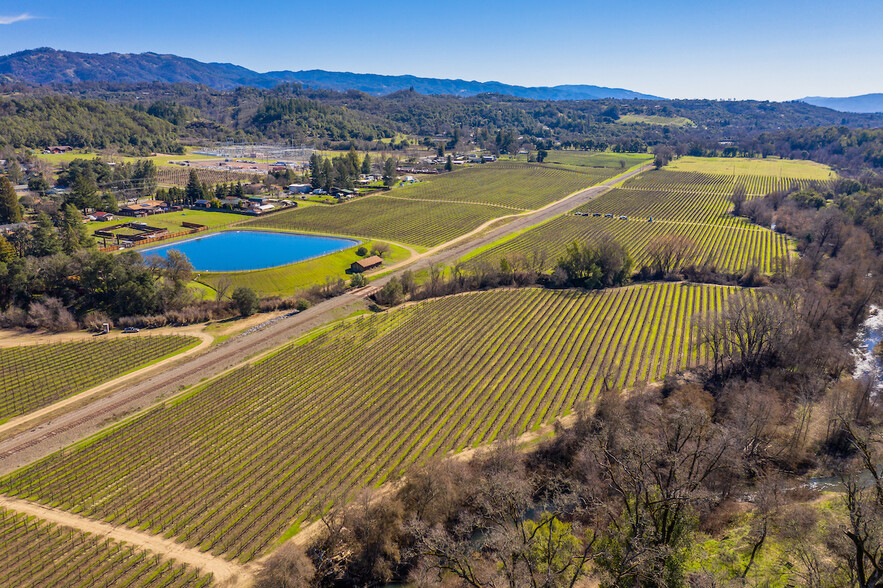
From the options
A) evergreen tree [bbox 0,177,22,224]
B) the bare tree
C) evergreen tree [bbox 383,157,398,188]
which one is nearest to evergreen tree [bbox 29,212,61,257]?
evergreen tree [bbox 0,177,22,224]

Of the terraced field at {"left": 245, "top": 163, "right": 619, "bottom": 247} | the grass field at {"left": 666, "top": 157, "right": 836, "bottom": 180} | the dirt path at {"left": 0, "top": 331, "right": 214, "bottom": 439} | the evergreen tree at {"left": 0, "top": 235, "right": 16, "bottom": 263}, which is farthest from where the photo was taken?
the grass field at {"left": 666, "top": 157, "right": 836, "bottom": 180}

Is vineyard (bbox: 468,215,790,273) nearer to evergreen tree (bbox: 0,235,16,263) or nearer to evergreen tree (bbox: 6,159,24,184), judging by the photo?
evergreen tree (bbox: 0,235,16,263)

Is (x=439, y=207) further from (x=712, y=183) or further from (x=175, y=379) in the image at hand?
(x=712, y=183)

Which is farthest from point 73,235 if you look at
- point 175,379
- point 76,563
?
point 76,563

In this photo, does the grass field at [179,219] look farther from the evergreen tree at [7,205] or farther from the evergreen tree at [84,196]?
the evergreen tree at [7,205]

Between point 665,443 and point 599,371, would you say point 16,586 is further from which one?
point 599,371

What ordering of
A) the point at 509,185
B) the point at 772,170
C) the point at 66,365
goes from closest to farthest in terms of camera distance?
the point at 66,365, the point at 509,185, the point at 772,170
